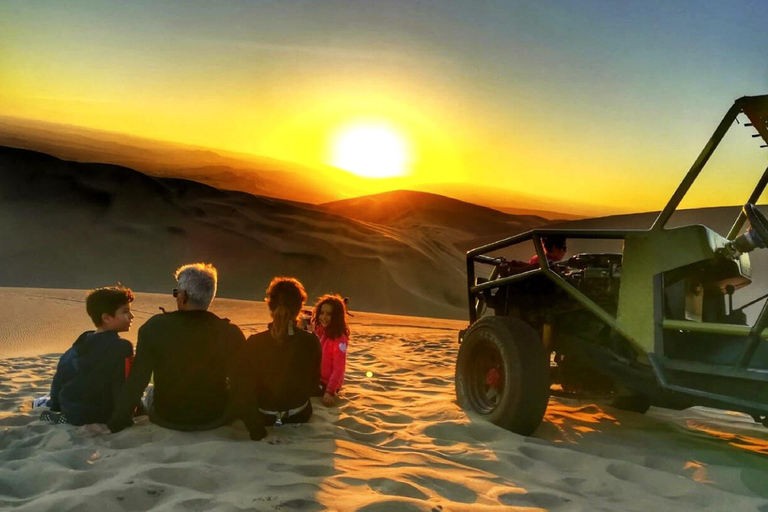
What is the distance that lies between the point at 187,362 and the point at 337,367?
173 centimetres

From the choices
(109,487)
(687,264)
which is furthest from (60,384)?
(687,264)

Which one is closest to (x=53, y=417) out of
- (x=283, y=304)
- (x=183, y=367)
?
(x=183, y=367)

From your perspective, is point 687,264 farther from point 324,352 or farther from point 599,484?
point 324,352

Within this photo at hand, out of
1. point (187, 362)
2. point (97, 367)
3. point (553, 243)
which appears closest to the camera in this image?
point (187, 362)

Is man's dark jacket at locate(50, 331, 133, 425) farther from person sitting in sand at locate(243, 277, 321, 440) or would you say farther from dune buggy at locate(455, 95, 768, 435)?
dune buggy at locate(455, 95, 768, 435)

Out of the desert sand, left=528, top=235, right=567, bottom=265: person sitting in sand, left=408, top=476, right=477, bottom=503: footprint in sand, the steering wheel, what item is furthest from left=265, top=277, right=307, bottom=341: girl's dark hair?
the steering wheel

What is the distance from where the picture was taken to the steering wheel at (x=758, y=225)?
367 cm

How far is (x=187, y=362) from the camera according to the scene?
4.07m

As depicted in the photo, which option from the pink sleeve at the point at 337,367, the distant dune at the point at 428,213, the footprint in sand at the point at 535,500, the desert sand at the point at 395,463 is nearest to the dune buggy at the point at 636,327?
the desert sand at the point at 395,463

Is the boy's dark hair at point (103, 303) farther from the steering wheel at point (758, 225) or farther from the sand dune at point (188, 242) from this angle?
the sand dune at point (188, 242)

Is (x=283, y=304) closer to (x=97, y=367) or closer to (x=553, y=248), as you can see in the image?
(x=97, y=367)

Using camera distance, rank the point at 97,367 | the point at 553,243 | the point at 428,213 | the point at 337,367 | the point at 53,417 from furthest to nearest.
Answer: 1. the point at 428,213
2. the point at 337,367
3. the point at 553,243
4. the point at 53,417
5. the point at 97,367

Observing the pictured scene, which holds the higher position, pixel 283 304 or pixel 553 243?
pixel 553 243

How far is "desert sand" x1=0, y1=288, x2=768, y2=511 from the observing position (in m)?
3.14
